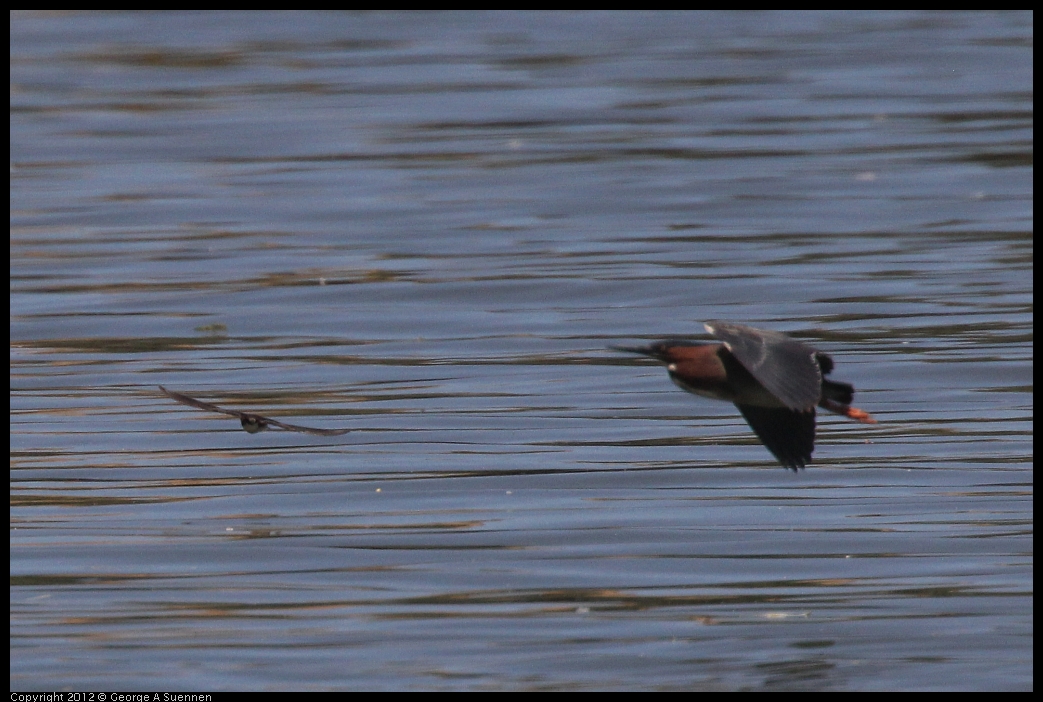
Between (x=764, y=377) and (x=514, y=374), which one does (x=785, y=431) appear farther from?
(x=514, y=374)

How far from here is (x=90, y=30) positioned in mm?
24031

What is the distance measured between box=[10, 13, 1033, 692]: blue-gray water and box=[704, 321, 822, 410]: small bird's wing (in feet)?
2.43

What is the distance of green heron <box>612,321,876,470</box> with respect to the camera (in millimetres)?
6406

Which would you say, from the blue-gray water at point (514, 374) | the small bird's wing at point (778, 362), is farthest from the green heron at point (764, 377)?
the blue-gray water at point (514, 374)

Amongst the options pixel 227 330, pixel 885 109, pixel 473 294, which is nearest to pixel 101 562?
pixel 227 330

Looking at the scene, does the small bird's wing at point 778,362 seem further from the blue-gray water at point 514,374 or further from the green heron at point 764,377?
the blue-gray water at point 514,374

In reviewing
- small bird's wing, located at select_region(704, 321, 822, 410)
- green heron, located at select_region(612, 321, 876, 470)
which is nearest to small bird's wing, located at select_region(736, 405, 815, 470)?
green heron, located at select_region(612, 321, 876, 470)

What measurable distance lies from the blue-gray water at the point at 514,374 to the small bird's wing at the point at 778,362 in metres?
0.74

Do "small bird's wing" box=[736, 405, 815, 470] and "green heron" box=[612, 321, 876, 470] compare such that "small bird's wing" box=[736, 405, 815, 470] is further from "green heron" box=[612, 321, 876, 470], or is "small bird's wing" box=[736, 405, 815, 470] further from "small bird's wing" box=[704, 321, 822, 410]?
"small bird's wing" box=[704, 321, 822, 410]

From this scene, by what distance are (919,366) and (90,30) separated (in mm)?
16422

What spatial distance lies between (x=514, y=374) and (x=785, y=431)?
3.19 meters

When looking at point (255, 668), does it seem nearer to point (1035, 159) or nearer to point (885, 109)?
point (1035, 159)

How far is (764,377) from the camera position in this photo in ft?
20.6

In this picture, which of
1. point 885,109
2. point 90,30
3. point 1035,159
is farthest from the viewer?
point 90,30
